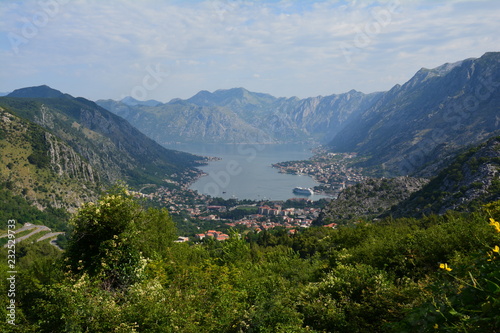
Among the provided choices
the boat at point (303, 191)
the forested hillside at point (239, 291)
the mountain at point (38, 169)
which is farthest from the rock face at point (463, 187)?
the boat at point (303, 191)

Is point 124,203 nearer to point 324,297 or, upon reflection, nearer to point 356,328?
point 324,297

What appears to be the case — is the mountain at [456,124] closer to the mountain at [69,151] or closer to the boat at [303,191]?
the boat at [303,191]

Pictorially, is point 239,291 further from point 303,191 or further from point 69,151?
point 303,191

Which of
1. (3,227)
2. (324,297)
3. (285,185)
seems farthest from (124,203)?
(285,185)

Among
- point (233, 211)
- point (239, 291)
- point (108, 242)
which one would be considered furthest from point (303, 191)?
A: point (108, 242)

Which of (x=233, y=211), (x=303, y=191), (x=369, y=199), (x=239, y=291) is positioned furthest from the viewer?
(x=303, y=191)

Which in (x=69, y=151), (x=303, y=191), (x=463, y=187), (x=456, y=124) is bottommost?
(x=303, y=191)

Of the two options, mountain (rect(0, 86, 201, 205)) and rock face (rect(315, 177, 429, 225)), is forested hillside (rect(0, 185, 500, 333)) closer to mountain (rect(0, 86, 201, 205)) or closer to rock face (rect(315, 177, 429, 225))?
rock face (rect(315, 177, 429, 225))
